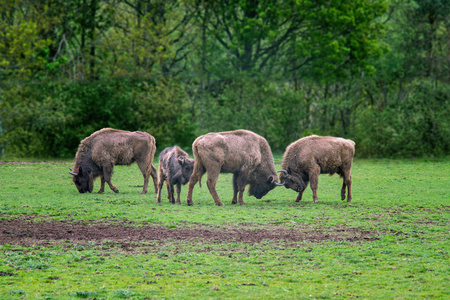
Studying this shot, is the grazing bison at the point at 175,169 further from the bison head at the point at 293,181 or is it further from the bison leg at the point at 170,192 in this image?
the bison head at the point at 293,181

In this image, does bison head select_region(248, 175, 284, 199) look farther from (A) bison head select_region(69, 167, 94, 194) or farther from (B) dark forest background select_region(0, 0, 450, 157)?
(B) dark forest background select_region(0, 0, 450, 157)

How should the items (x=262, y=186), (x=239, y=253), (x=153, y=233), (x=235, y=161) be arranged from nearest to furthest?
(x=239, y=253), (x=153, y=233), (x=235, y=161), (x=262, y=186)

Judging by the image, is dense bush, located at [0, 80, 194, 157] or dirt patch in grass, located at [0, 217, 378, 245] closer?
dirt patch in grass, located at [0, 217, 378, 245]

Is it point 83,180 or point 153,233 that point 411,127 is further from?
point 153,233

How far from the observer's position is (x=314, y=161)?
52.2ft

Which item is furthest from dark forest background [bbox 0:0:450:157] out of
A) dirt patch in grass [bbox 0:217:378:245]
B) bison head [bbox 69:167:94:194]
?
dirt patch in grass [bbox 0:217:378:245]

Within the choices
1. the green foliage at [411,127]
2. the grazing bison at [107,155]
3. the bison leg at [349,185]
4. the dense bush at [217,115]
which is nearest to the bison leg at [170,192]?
the grazing bison at [107,155]

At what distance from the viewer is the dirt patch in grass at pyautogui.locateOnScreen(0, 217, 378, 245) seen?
34.7 feet

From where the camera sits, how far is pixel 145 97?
3166 cm

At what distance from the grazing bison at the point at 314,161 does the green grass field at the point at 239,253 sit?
1.91 ft

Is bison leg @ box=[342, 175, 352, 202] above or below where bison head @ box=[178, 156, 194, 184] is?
below

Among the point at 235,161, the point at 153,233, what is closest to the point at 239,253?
the point at 153,233

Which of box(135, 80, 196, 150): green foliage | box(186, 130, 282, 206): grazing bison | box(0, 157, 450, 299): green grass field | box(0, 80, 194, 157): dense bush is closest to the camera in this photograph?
box(0, 157, 450, 299): green grass field

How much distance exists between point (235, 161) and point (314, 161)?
2.20m
